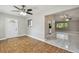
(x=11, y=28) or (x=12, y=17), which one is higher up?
(x=12, y=17)

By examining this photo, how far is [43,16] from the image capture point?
6.22ft

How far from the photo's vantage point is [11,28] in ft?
6.13

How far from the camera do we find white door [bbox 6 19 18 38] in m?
1.83

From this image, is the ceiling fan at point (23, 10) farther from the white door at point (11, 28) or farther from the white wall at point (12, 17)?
the white door at point (11, 28)

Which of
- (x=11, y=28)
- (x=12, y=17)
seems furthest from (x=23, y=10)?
(x=11, y=28)

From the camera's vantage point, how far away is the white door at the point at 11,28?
72.2 inches

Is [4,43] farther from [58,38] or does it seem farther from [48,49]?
[58,38]

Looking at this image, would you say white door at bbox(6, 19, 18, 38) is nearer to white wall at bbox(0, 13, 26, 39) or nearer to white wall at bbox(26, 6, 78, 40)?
white wall at bbox(0, 13, 26, 39)

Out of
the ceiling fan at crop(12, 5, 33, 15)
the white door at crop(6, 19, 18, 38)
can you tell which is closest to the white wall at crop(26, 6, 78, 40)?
the ceiling fan at crop(12, 5, 33, 15)

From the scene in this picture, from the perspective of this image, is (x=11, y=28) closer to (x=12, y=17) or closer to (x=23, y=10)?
(x=12, y=17)
